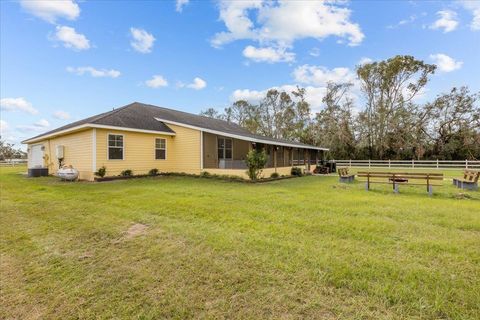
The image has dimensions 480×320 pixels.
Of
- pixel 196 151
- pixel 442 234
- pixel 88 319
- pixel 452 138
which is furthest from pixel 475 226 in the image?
pixel 452 138

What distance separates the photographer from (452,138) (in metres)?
28.8

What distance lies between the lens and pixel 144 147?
1427 cm

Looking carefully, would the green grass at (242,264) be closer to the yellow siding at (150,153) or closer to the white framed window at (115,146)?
the yellow siding at (150,153)

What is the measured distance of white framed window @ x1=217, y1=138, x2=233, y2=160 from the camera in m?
14.9

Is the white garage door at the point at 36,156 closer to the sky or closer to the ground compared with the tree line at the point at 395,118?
closer to the ground

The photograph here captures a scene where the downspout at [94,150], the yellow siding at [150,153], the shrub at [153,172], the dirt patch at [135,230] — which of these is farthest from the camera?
the shrub at [153,172]

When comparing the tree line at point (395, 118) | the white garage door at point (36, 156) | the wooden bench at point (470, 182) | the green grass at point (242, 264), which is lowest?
the green grass at point (242, 264)

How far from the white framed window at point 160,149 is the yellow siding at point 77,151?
11.6 ft

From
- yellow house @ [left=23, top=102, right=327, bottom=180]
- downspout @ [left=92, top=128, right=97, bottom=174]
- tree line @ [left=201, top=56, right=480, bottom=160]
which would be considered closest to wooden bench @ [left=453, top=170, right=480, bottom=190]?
yellow house @ [left=23, top=102, right=327, bottom=180]

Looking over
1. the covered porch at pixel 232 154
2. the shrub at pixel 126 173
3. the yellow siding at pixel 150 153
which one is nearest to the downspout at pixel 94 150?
the yellow siding at pixel 150 153

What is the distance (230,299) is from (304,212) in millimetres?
3662

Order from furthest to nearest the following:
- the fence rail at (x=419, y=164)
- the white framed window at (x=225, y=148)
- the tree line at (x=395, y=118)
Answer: the tree line at (x=395, y=118) < the fence rail at (x=419, y=164) < the white framed window at (x=225, y=148)

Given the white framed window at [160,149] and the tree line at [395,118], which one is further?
the tree line at [395,118]

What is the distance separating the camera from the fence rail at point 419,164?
81.2 feet
